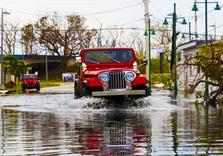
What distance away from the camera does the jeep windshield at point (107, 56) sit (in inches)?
1039

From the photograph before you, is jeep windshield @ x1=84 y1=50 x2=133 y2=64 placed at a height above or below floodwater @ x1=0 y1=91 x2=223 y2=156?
above

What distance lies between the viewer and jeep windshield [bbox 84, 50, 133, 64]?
2639 cm

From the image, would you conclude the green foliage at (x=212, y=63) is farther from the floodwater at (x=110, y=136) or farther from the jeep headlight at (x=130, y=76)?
the floodwater at (x=110, y=136)

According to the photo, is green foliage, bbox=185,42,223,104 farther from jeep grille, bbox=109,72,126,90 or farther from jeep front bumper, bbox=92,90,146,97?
jeep grille, bbox=109,72,126,90

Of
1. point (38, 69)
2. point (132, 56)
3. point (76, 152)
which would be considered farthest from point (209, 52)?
point (38, 69)

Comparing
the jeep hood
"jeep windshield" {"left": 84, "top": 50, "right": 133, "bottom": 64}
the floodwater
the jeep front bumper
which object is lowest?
the floodwater

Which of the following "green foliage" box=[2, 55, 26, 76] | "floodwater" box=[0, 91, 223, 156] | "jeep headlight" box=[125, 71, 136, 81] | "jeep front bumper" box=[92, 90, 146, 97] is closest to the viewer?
"floodwater" box=[0, 91, 223, 156]

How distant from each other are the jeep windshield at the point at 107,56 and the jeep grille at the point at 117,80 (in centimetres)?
217

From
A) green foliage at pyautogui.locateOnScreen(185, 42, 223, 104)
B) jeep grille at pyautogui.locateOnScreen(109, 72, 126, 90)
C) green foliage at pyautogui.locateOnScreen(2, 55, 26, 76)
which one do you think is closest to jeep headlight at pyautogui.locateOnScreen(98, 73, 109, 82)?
jeep grille at pyautogui.locateOnScreen(109, 72, 126, 90)

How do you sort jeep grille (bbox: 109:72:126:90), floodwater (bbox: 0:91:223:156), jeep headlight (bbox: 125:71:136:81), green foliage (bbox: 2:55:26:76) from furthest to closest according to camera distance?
1. green foliage (bbox: 2:55:26:76)
2. jeep headlight (bbox: 125:71:136:81)
3. jeep grille (bbox: 109:72:126:90)
4. floodwater (bbox: 0:91:223:156)

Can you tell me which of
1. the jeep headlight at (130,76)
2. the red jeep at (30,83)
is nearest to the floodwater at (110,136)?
the jeep headlight at (130,76)

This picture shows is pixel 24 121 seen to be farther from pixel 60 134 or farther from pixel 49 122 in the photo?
pixel 60 134

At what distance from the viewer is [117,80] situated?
24188mm

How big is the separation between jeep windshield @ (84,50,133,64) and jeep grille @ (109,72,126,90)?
7.13 ft
